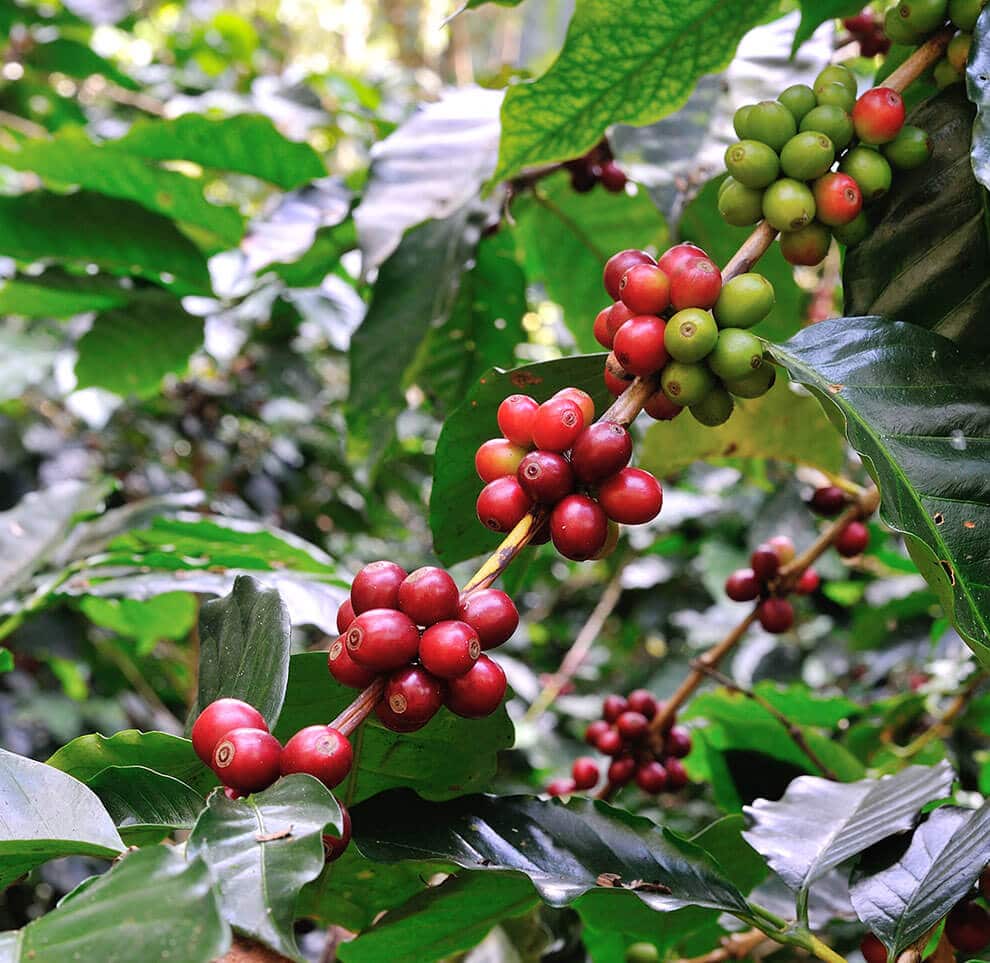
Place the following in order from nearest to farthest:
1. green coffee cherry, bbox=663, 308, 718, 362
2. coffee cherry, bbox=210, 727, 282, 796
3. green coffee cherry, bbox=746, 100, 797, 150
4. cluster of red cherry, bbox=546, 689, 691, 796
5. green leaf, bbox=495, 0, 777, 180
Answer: coffee cherry, bbox=210, 727, 282, 796, green coffee cherry, bbox=663, 308, 718, 362, green coffee cherry, bbox=746, 100, 797, 150, green leaf, bbox=495, 0, 777, 180, cluster of red cherry, bbox=546, 689, 691, 796

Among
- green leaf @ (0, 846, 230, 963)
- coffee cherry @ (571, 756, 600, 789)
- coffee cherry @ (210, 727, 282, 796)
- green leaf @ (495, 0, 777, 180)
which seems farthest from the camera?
coffee cherry @ (571, 756, 600, 789)

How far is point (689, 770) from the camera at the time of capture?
1.52 meters

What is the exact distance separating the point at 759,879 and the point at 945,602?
17.8 inches

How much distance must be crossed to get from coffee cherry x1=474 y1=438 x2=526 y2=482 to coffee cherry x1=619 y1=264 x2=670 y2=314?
12 centimetres

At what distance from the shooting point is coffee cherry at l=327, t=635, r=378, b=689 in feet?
1.76

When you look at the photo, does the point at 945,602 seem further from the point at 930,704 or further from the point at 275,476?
the point at 275,476

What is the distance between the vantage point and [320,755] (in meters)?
0.50

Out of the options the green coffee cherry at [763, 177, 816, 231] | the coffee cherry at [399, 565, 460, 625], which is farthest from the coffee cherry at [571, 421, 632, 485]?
the green coffee cherry at [763, 177, 816, 231]

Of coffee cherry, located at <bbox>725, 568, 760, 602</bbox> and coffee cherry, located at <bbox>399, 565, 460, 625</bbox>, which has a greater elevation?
coffee cherry, located at <bbox>399, 565, 460, 625</bbox>

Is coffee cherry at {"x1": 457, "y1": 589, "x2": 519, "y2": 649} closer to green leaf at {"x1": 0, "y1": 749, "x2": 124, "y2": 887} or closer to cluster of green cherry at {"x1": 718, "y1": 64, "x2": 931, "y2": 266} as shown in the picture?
green leaf at {"x1": 0, "y1": 749, "x2": 124, "y2": 887}

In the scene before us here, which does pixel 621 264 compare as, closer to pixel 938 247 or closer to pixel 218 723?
pixel 938 247

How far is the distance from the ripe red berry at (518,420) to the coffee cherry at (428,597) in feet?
0.40

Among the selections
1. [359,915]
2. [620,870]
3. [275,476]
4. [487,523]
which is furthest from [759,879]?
[275,476]

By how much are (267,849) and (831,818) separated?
0.53 metres
